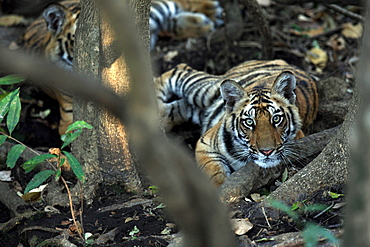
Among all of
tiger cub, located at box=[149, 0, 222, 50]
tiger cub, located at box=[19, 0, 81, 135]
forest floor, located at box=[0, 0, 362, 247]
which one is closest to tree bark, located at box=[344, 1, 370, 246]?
forest floor, located at box=[0, 0, 362, 247]

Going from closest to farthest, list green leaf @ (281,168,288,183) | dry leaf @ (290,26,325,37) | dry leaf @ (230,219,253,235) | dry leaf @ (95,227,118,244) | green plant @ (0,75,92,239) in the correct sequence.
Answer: dry leaf @ (230,219,253,235) → dry leaf @ (95,227,118,244) → green plant @ (0,75,92,239) → green leaf @ (281,168,288,183) → dry leaf @ (290,26,325,37)

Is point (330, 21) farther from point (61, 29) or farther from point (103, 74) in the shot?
point (103, 74)

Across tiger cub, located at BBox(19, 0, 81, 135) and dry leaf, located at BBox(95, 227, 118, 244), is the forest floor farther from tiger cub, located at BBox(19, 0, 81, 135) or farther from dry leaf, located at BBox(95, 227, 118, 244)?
tiger cub, located at BBox(19, 0, 81, 135)

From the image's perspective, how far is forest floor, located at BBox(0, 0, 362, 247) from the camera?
276cm

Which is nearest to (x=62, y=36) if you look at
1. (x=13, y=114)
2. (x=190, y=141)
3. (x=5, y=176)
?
(x=190, y=141)

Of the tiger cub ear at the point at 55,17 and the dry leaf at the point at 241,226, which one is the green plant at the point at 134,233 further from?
the tiger cub ear at the point at 55,17

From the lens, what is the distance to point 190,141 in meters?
5.05

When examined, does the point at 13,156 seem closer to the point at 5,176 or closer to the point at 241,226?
the point at 5,176

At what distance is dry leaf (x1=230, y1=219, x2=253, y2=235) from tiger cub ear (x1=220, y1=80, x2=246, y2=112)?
1.33 metres

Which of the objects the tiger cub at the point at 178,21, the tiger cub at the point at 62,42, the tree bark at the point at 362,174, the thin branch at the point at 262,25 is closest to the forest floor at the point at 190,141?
the tiger cub at the point at 178,21

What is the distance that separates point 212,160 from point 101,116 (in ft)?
3.50

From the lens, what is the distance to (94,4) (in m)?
3.24

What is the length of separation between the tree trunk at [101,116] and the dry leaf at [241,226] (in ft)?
2.90

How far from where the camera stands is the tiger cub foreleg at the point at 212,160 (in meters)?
3.94
